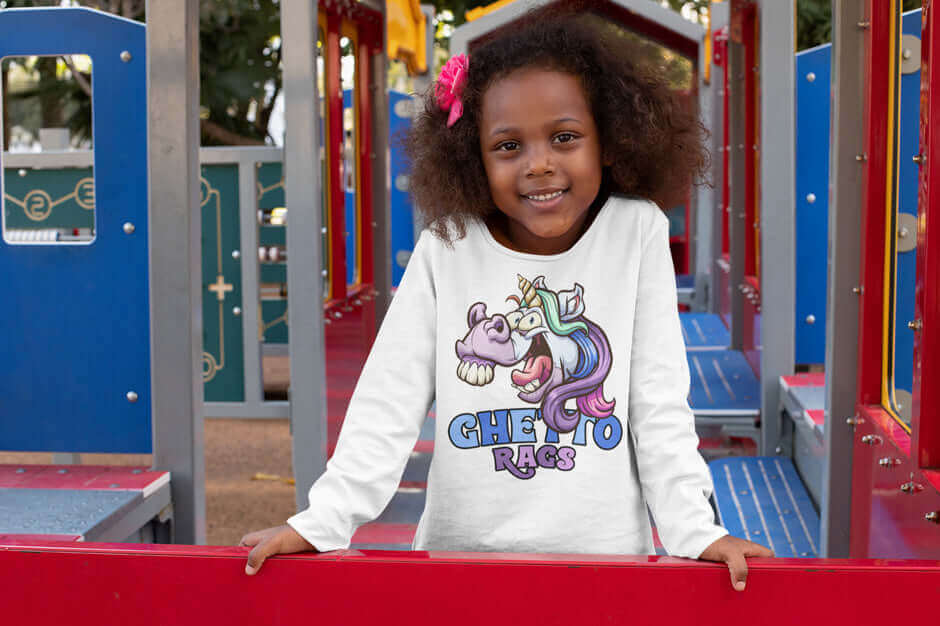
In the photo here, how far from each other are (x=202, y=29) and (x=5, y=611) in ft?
22.0

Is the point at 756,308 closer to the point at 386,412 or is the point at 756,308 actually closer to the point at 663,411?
the point at 663,411

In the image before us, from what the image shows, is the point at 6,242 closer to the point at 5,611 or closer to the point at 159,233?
the point at 159,233

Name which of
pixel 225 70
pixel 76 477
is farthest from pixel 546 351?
pixel 225 70

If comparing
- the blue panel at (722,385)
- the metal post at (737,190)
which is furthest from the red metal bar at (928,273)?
the metal post at (737,190)

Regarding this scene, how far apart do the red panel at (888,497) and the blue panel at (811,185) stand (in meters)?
1.81

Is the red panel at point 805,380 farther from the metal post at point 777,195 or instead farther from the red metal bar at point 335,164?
the red metal bar at point 335,164

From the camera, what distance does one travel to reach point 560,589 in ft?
3.76

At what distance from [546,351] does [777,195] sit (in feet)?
8.24

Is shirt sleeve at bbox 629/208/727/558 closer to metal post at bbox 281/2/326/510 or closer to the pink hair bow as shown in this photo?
the pink hair bow

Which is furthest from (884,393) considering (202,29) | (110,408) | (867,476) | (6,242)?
(202,29)

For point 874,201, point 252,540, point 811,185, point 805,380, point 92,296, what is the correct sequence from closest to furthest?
point 252,540 → point 874,201 → point 92,296 → point 805,380 → point 811,185

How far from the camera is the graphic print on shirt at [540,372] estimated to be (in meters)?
1.48

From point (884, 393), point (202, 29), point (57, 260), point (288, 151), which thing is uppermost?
point (202, 29)

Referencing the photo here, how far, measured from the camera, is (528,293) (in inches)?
59.6
